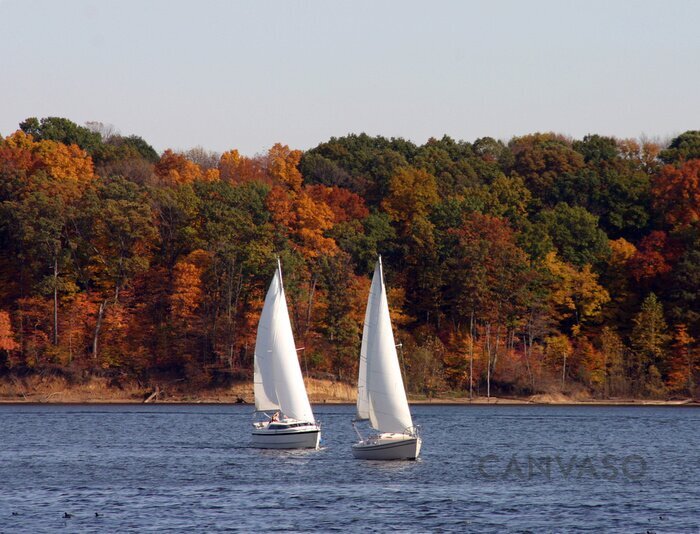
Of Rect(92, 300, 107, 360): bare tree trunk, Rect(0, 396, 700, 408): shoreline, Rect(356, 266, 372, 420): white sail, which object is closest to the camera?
Rect(356, 266, 372, 420): white sail

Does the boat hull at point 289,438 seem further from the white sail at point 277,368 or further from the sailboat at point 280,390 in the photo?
the white sail at point 277,368

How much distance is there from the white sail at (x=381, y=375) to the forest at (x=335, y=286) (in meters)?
64.1

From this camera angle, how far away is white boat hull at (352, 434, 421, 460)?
2379 inches

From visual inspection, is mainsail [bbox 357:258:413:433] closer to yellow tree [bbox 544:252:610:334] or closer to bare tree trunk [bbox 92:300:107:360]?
yellow tree [bbox 544:252:610:334]

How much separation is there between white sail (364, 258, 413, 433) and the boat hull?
9.04m

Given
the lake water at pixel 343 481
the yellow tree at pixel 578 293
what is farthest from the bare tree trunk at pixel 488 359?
the lake water at pixel 343 481

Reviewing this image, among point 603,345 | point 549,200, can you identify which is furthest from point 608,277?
point 549,200

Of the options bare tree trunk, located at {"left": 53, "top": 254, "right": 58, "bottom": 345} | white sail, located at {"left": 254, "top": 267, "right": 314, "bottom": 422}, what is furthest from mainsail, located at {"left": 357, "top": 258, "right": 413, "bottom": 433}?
bare tree trunk, located at {"left": 53, "top": 254, "right": 58, "bottom": 345}

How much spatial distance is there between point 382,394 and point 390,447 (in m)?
2.77

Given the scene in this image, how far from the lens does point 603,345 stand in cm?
12581

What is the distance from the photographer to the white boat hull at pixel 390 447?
198ft

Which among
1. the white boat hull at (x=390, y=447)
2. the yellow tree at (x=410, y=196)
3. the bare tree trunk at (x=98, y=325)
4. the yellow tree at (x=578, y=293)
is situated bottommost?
the white boat hull at (x=390, y=447)

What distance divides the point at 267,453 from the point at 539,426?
32.2 metres

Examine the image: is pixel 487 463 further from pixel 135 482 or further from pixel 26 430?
pixel 26 430
